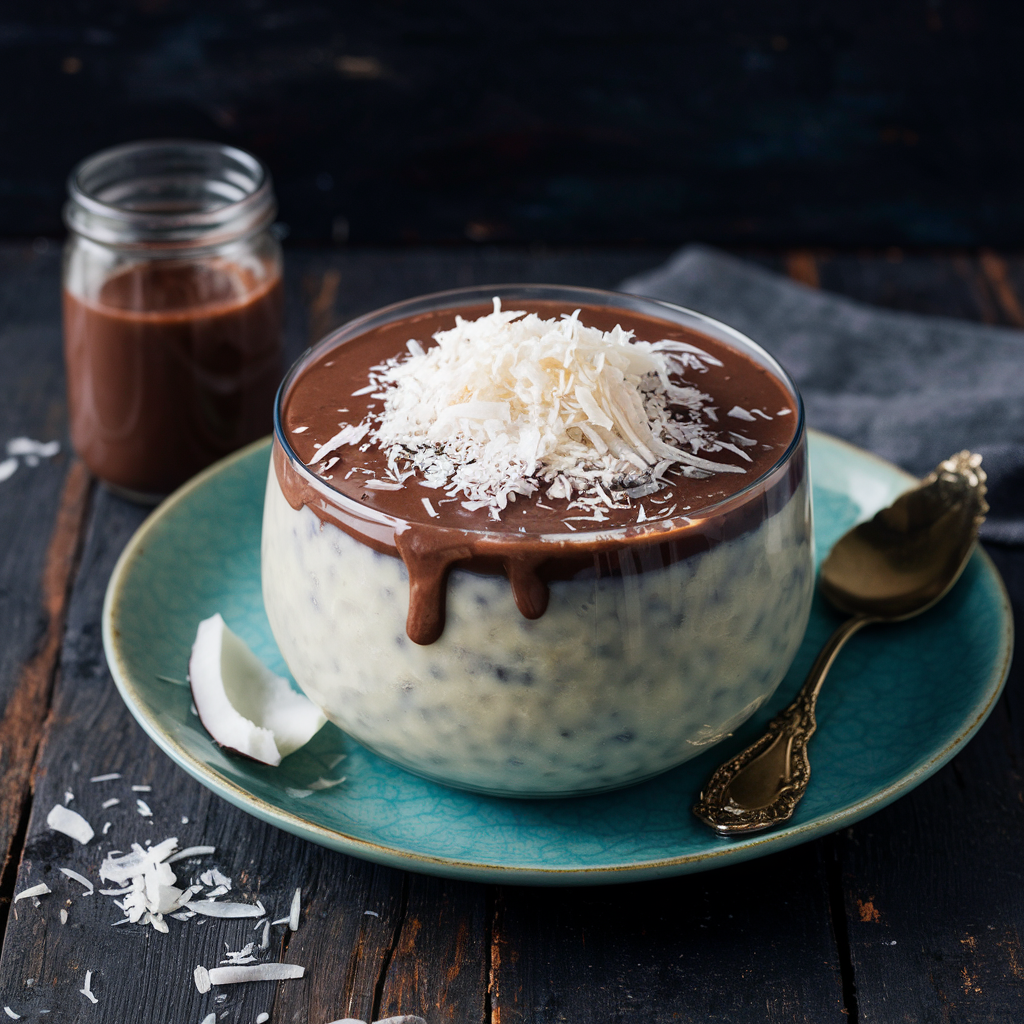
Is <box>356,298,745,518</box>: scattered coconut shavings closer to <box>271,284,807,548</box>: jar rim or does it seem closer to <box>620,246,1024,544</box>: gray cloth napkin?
<box>271,284,807,548</box>: jar rim

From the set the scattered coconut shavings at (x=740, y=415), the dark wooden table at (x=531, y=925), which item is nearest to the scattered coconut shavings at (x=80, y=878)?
the dark wooden table at (x=531, y=925)

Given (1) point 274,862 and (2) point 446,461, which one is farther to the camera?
(1) point 274,862

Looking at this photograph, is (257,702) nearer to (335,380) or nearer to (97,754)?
(97,754)

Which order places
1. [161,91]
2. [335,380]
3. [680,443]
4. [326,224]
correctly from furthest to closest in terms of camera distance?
[326,224], [161,91], [335,380], [680,443]

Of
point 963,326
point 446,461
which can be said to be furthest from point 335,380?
point 963,326

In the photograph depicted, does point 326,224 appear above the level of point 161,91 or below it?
below

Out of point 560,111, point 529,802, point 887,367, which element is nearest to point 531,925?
point 529,802
